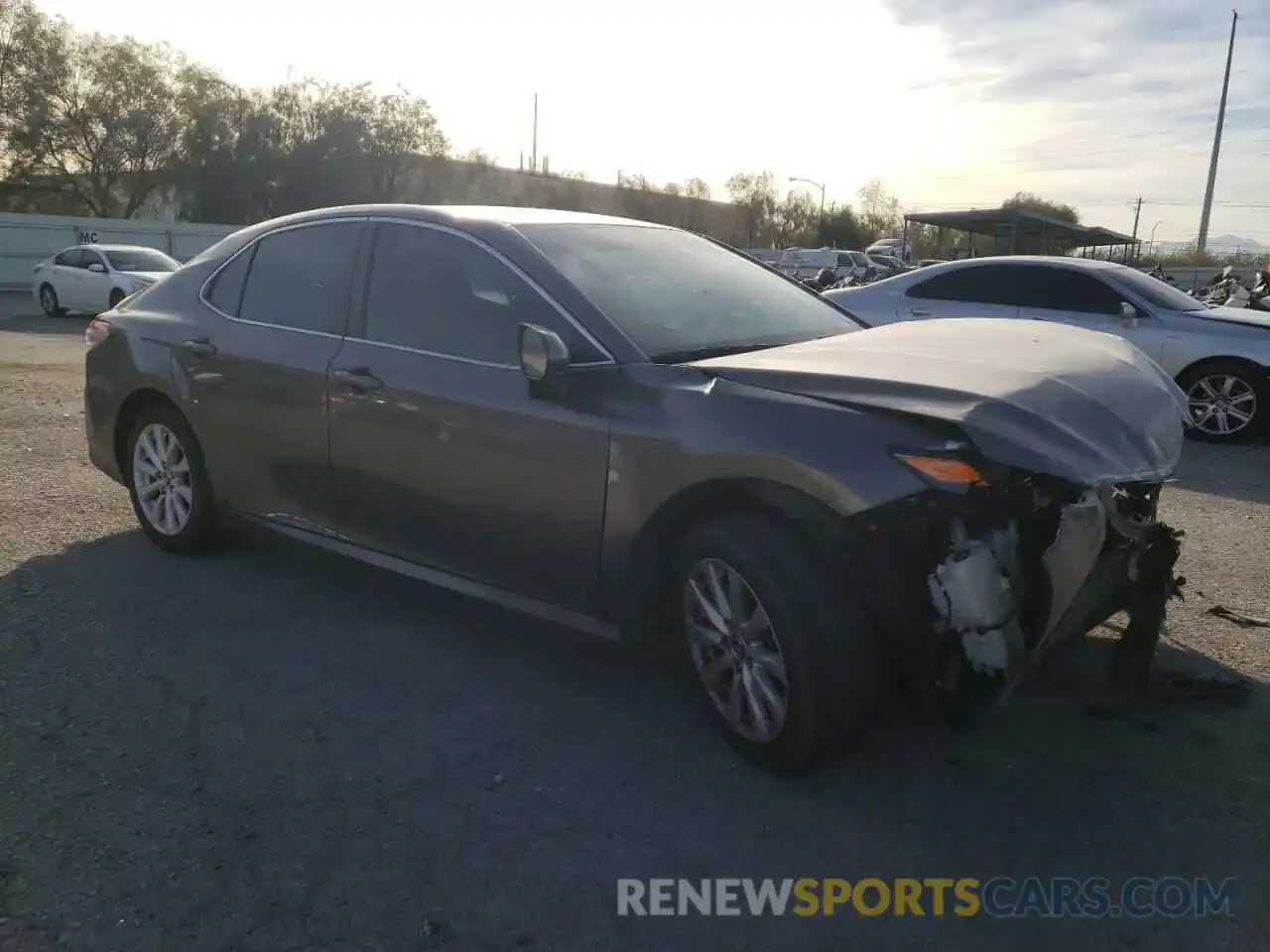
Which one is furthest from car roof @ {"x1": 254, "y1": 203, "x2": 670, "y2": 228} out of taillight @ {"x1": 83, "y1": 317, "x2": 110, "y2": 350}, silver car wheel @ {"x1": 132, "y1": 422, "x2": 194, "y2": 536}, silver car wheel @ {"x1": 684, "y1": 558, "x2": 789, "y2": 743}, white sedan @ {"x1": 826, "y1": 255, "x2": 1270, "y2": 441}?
white sedan @ {"x1": 826, "y1": 255, "x2": 1270, "y2": 441}

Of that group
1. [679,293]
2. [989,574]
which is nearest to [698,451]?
[989,574]

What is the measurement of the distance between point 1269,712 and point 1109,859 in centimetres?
124

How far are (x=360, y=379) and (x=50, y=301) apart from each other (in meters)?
21.2

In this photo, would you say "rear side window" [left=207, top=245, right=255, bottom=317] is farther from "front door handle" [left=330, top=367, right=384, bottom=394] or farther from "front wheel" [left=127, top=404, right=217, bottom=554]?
"front door handle" [left=330, top=367, right=384, bottom=394]

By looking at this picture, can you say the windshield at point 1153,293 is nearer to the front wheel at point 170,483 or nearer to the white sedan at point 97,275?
the front wheel at point 170,483

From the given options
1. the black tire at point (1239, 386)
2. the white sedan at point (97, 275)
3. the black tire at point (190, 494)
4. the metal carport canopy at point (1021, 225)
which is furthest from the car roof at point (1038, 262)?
the metal carport canopy at point (1021, 225)

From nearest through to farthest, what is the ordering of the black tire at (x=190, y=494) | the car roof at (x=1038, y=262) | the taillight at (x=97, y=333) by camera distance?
the black tire at (x=190, y=494) → the taillight at (x=97, y=333) → the car roof at (x=1038, y=262)

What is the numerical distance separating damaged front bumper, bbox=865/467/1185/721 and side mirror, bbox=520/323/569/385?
44.9 inches

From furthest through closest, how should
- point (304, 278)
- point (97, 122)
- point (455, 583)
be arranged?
point (97, 122)
point (304, 278)
point (455, 583)

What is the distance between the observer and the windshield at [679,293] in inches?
151

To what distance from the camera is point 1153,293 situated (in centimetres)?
929

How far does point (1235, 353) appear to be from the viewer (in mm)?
8766

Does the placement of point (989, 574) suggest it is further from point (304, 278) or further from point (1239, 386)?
point (1239, 386)

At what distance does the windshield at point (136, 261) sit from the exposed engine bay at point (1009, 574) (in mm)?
20730
